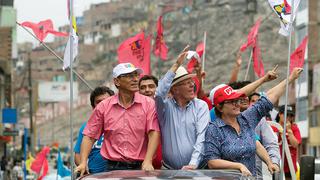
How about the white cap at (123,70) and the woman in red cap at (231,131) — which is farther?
the white cap at (123,70)

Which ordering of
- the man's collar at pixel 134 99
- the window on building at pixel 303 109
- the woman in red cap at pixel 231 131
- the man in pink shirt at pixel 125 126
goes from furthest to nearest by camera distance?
1. the window on building at pixel 303 109
2. the man's collar at pixel 134 99
3. the man in pink shirt at pixel 125 126
4. the woman in red cap at pixel 231 131

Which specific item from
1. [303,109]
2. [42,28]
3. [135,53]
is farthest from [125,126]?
[303,109]

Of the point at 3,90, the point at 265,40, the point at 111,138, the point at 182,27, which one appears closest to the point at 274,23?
the point at 265,40

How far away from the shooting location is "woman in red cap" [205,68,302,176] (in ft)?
33.1

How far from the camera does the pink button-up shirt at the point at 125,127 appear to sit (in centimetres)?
1072

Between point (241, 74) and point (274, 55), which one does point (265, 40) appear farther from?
point (241, 74)

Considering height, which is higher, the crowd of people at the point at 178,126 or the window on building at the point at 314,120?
the crowd of people at the point at 178,126

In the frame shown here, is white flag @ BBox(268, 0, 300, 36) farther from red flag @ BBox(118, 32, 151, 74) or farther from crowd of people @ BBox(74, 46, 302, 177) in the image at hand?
red flag @ BBox(118, 32, 151, 74)

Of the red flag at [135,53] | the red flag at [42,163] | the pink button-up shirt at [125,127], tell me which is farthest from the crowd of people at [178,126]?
the red flag at [42,163]

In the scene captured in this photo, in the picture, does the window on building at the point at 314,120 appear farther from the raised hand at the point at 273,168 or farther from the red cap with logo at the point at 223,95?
the red cap with logo at the point at 223,95

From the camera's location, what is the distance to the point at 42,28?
16.9m

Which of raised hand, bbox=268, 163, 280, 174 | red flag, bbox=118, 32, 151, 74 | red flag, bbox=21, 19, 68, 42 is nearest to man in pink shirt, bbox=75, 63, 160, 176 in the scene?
raised hand, bbox=268, 163, 280, 174

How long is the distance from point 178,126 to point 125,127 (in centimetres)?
47

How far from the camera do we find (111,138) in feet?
35.4
